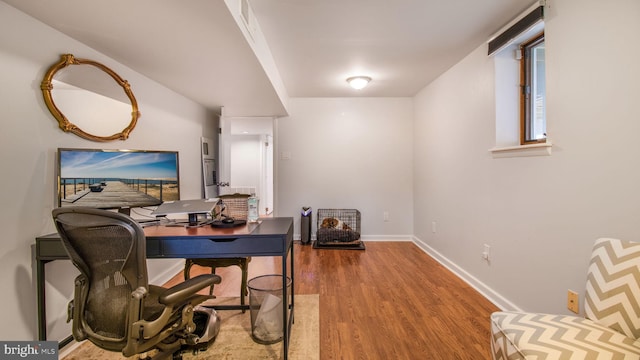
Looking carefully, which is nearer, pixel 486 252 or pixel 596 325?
pixel 596 325

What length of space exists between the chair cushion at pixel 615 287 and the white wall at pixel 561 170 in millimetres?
247

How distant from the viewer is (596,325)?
119cm

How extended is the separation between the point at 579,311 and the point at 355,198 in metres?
3.04

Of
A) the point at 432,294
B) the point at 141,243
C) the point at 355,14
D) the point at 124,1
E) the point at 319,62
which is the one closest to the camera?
the point at 141,243

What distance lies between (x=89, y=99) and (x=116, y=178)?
59 cm

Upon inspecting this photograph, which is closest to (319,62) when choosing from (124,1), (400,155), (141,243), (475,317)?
(124,1)

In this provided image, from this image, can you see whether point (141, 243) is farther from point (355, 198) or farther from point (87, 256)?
Answer: point (355, 198)

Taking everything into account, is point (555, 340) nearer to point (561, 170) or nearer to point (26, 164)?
point (561, 170)

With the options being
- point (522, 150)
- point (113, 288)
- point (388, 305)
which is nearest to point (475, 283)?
point (388, 305)

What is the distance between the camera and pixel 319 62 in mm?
2961

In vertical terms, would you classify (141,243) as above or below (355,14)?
below

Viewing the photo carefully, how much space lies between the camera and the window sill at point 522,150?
71.8 inches

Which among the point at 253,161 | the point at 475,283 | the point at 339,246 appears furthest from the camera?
the point at 253,161

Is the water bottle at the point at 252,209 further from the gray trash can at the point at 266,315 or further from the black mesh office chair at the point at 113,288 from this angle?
the black mesh office chair at the point at 113,288
